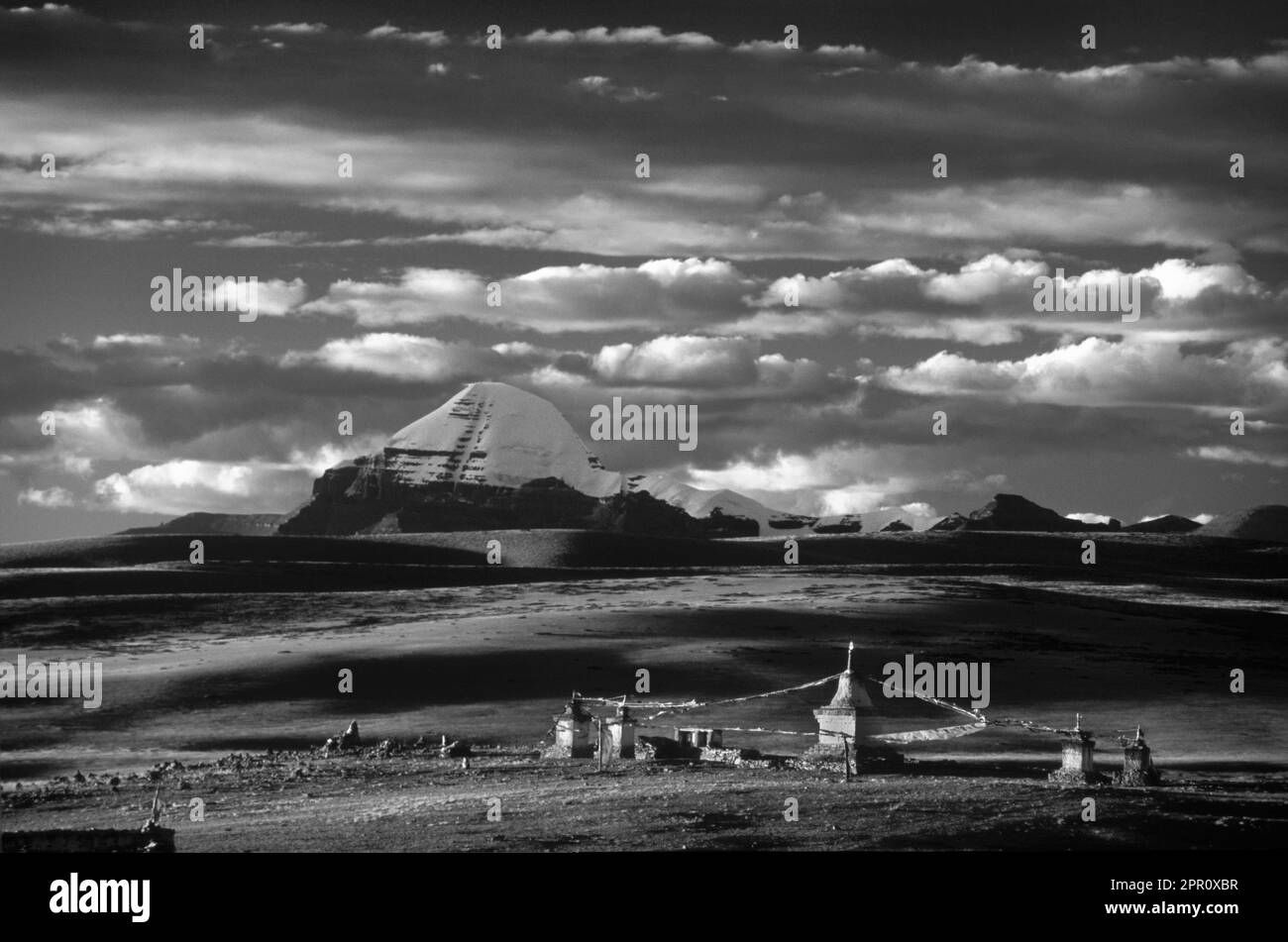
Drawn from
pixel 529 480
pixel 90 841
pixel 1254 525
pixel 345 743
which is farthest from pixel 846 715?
pixel 529 480

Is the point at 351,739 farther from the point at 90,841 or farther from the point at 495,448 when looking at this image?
the point at 495,448

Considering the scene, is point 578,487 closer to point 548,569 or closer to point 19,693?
point 548,569

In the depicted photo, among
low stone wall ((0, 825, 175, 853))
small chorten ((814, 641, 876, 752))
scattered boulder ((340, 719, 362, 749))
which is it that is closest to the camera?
low stone wall ((0, 825, 175, 853))

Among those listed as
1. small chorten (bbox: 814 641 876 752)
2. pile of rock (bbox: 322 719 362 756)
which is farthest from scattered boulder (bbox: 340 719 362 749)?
small chorten (bbox: 814 641 876 752)

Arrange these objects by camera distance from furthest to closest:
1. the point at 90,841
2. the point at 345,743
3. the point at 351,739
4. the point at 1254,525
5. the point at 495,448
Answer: the point at 495,448 < the point at 1254,525 < the point at 351,739 < the point at 345,743 < the point at 90,841

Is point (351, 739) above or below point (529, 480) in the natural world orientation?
below

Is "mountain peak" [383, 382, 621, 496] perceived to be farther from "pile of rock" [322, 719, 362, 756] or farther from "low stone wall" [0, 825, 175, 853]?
"low stone wall" [0, 825, 175, 853]

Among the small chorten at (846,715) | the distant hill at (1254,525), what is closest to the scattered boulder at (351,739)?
the small chorten at (846,715)

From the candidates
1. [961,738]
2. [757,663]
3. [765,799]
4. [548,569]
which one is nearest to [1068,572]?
[548,569]
